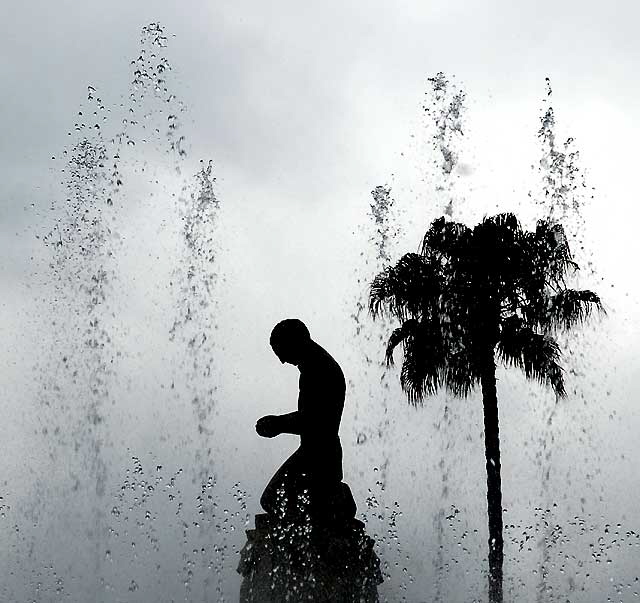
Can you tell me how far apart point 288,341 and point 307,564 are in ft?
6.82

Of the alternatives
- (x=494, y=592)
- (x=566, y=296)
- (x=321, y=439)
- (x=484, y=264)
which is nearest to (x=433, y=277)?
(x=484, y=264)

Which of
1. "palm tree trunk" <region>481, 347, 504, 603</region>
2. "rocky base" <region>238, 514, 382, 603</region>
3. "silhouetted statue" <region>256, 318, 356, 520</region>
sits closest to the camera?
"rocky base" <region>238, 514, 382, 603</region>

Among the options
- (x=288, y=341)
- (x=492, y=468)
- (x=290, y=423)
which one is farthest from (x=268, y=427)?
(x=492, y=468)

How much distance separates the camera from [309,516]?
9.58 metres

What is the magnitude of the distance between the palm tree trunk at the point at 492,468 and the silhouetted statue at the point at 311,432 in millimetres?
9089

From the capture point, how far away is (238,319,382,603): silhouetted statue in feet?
31.0

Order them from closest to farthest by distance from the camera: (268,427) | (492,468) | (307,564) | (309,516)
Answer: (307,564) → (309,516) → (268,427) → (492,468)

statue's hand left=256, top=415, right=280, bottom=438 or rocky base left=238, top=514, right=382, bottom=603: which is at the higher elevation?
statue's hand left=256, top=415, right=280, bottom=438

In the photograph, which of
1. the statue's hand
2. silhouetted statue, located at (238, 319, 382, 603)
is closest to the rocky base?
silhouetted statue, located at (238, 319, 382, 603)

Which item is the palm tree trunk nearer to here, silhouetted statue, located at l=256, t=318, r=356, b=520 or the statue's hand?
silhouetted statue, located at l=256, t=318, r=356, b=520

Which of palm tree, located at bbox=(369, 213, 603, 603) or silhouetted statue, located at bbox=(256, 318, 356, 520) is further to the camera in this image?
palm tree, located at bbox=(369, 213, 603, 603)

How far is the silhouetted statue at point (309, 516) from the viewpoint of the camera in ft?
31.0

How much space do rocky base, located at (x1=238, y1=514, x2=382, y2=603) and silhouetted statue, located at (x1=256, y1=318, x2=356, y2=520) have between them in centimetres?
17

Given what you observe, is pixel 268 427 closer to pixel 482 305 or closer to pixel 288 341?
pixel 288 341
